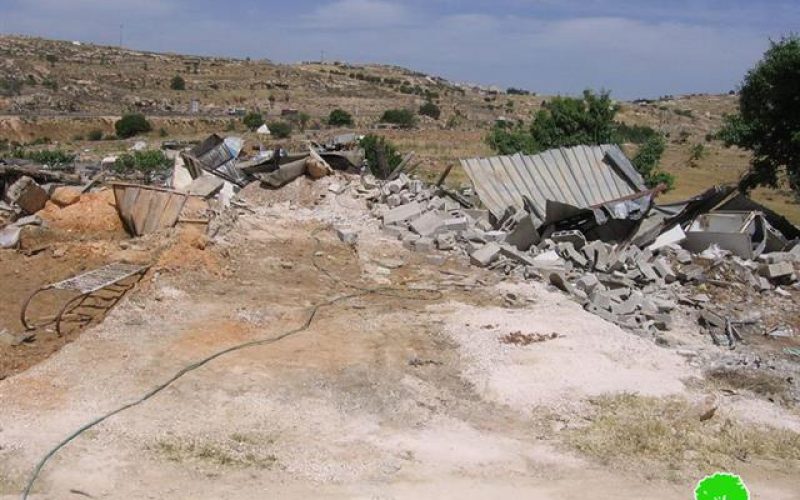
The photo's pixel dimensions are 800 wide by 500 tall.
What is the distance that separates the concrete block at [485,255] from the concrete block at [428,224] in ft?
3.87

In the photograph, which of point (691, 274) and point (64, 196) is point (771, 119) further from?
point (64, 196)

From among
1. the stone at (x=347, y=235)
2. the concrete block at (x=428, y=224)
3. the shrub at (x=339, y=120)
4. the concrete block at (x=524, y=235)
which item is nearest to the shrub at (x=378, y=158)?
the concrete block at (x=428, y=224)

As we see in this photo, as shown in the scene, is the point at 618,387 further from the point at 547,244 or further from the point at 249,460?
the point at 547,244

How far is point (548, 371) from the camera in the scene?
24.9ft

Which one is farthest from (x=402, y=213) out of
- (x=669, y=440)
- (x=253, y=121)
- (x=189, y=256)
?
(x=253, y=121)

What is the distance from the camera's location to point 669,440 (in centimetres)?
637

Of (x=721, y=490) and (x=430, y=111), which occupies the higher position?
(x=430, y=111)

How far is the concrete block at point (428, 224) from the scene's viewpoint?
41.1 ft

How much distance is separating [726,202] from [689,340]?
5.55 meters

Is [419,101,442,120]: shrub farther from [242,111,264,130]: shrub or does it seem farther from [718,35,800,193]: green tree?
[718,35,800,193]: green tree

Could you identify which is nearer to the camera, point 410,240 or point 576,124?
point 410,240

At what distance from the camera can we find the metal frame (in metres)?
7.89

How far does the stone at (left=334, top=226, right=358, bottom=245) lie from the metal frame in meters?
3.55

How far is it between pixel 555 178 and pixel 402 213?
310 centimetres
